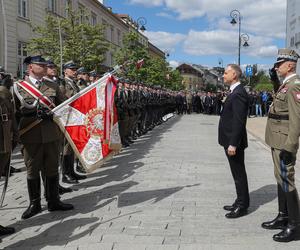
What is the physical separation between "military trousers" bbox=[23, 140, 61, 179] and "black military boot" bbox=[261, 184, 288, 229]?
281 cm

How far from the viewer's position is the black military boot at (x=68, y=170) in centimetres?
845

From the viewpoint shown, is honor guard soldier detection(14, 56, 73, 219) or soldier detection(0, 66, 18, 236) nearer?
soldier detection(0, 66, 18, 236)

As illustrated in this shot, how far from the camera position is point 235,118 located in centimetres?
589

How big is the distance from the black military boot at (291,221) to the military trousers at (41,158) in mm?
2989

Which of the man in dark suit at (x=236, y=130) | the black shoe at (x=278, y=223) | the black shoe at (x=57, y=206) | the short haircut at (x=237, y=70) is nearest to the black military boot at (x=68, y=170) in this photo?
the black shoe at (x=57, y=206)

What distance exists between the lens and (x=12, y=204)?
687 centimetres

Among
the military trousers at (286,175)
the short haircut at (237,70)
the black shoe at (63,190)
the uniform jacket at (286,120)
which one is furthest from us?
the black shoe at (63,190)

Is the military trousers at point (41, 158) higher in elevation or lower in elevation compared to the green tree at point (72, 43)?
lower

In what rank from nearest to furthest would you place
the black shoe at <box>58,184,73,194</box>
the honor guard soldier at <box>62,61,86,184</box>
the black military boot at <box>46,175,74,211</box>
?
the black military boot at <box>46,175,74,211</box> < the black shoe at <box>58,184,73,194</box> < the honor guard soldier at <box>62,61,86,184</box>

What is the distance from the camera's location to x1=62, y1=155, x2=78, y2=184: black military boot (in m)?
8.45

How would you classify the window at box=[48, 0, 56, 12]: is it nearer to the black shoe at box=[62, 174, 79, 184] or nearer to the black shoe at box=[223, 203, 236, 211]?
the black shoe at box=[62, 174, 79, 184]

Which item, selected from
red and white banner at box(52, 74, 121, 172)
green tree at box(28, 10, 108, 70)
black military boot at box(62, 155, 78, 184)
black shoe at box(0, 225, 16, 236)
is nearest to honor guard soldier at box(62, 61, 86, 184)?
black military boot at box(62, 155, 78, 184)

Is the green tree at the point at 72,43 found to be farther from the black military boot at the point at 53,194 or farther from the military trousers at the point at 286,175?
the military trousers at the point at 286,175

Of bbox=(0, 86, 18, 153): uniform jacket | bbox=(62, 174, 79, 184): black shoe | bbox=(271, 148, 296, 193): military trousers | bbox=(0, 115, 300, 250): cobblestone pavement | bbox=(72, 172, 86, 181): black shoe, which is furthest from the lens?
bbox=(72, 172, 86, 181): black shoe
